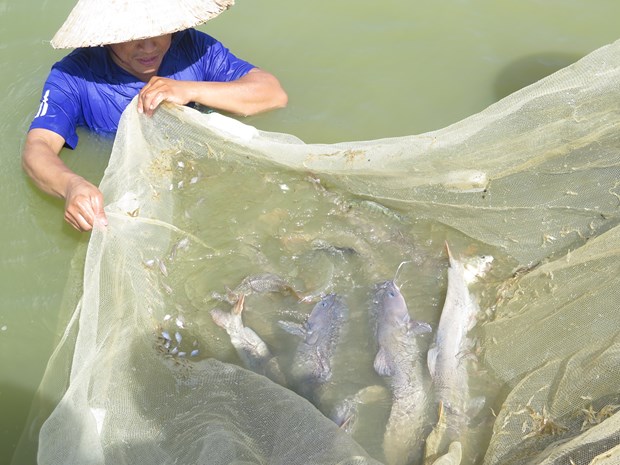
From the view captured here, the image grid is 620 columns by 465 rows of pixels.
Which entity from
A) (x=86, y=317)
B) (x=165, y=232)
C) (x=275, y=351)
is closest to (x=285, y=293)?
(x=275, y=351)

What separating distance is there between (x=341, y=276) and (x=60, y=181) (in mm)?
1416

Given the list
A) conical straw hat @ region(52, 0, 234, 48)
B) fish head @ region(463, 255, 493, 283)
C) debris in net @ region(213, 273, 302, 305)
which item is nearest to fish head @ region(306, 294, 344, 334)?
debris in net @ region(213, 273, 302, 305)

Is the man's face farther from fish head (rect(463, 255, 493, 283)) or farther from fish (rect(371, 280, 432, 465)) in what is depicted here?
fish head (rect(463, 255, 493, 283))

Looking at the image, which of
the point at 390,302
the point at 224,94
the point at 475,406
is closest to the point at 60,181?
the point at 224,94

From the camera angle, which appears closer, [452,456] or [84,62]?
[452,456]

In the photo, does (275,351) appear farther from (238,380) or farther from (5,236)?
(5,236)

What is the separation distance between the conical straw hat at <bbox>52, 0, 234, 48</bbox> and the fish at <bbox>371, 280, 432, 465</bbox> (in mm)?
1624

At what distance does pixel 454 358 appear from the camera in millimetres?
2844

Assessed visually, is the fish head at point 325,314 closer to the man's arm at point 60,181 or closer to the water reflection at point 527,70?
the man's arm at point 60,181

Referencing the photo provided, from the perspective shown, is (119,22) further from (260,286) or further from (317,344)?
(317,344)

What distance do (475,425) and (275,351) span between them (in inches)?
34.2

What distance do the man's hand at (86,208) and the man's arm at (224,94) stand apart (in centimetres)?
55

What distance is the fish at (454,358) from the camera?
2.55 m

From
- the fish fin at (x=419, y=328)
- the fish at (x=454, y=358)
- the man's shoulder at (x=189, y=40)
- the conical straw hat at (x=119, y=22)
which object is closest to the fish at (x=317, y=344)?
the fish fin at (x=419, y=328)
